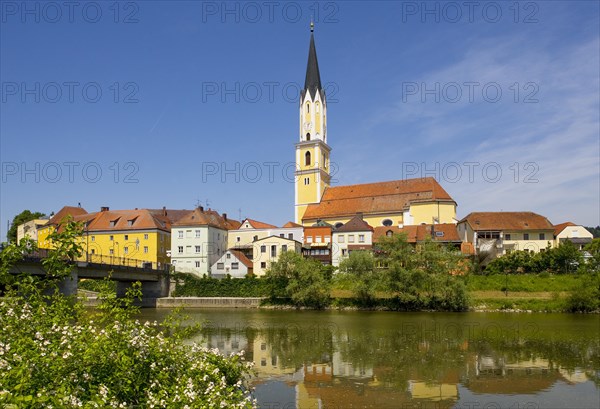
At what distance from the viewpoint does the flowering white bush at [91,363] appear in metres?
6.81

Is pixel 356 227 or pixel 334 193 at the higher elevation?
pixel 334 193

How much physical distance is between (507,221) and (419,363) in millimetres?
59390

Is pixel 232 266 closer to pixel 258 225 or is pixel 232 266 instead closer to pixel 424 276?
pixel 258 225

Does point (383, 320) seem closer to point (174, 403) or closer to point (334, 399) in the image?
point (334, 399)

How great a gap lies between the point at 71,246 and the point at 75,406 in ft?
9.57

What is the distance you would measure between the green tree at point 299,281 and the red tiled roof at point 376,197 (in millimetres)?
31930

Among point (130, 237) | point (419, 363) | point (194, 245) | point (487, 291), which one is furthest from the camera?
point (130, 237)

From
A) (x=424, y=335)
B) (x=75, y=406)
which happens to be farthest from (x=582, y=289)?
(x=75, y=406)

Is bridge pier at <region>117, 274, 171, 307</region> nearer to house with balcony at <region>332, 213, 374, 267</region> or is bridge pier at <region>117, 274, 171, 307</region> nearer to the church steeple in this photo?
house with balcony at <region>332, 213, 374, 267</region>

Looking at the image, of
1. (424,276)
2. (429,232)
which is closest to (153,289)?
(424,276)

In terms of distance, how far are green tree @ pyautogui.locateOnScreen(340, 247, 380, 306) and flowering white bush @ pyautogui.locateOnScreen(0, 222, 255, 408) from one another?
42761 mm

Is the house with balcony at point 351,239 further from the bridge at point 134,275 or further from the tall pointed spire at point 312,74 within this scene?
the tall pointed spire at point 312,74

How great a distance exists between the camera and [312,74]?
100 m

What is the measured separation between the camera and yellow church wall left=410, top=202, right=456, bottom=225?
82.8m
